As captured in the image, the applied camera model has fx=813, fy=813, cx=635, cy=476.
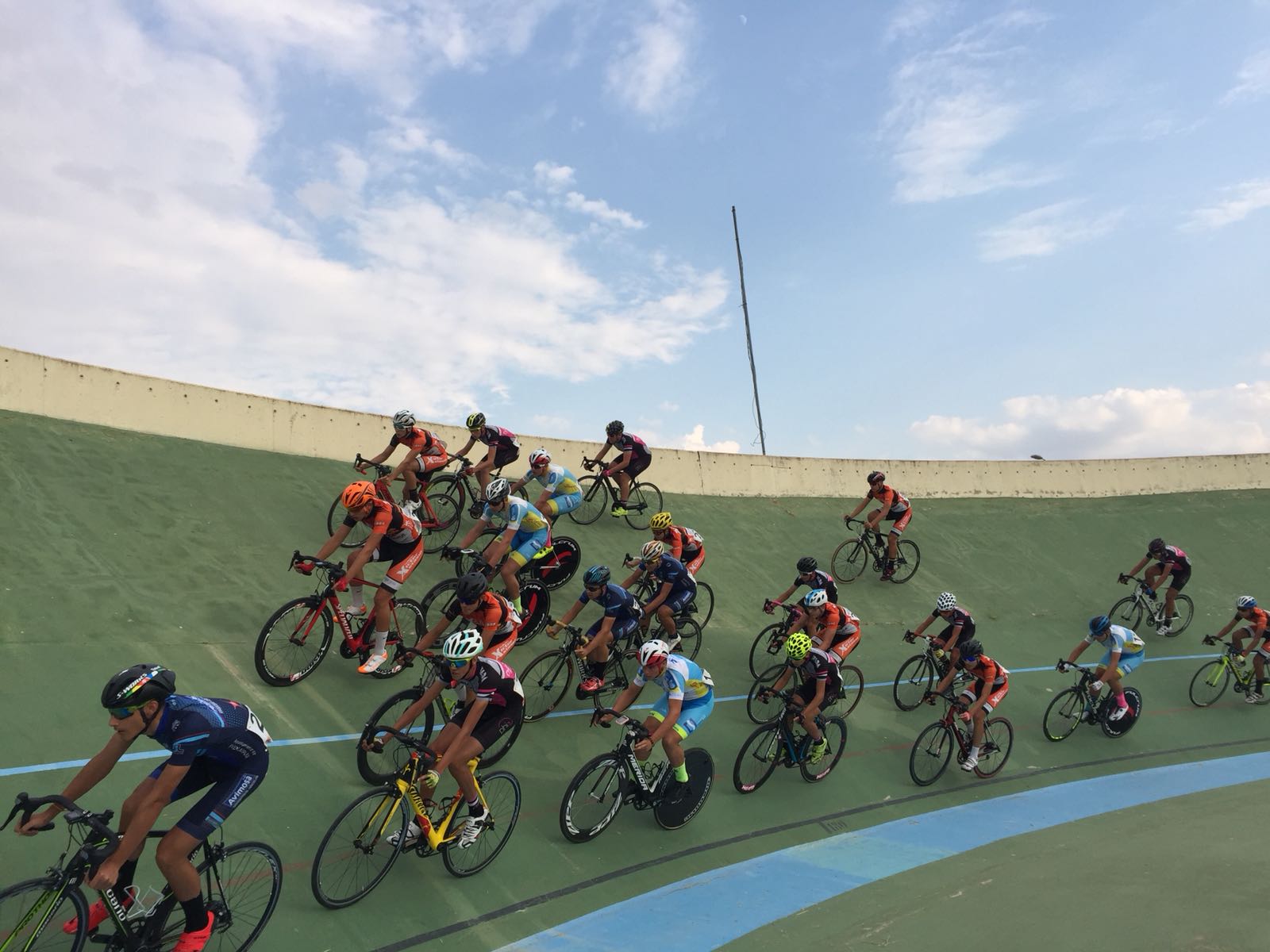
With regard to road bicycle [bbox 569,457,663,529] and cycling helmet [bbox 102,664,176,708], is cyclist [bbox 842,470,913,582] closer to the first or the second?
road bicycle [bbox 569,457,663,529]

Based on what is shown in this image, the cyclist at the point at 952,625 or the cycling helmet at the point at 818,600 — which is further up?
the cycling helmet at the point at 818,600

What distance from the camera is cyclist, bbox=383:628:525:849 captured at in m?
4.57

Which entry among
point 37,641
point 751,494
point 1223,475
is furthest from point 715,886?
point 1223,475

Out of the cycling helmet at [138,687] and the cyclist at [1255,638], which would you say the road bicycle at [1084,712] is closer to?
the cyclist at [1255,638]

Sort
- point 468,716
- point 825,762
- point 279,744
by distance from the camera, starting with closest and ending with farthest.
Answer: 1. point 468,716
2. point 279,744
3. point 825,762

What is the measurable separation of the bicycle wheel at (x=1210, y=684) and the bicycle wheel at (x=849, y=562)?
4.42 metres

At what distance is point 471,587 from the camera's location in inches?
210

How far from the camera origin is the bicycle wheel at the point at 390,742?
5.21 meters

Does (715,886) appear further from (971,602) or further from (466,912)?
(971,602)

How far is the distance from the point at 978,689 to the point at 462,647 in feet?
17.9

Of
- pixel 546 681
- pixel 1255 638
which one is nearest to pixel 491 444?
pixel 546 681

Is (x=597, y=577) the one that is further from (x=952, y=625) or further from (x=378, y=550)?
(x=952, y=625)

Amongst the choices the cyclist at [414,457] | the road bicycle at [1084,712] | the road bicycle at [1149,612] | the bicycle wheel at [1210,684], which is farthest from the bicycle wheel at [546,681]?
the road bicycle at [1149,612]

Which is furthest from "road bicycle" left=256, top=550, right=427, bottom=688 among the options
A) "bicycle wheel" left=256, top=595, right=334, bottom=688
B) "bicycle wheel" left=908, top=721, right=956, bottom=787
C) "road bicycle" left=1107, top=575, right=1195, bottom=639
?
"road bicycle" left=1107, top=575, right=1195, bottom=639
